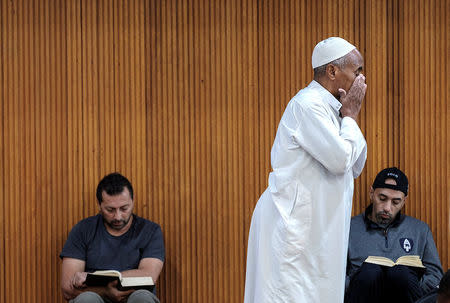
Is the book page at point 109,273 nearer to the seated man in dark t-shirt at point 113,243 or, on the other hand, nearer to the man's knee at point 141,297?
the man's knee at point 141,297

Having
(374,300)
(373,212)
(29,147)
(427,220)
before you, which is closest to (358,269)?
(374,300)

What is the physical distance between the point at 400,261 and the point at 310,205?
118 centimetres

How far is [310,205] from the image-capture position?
2762 mm

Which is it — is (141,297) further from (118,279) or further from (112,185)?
(112,185)

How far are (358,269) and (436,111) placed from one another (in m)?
1.30

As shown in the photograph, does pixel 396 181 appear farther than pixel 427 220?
No

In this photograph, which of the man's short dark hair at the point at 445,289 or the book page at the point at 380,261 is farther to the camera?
the book page at the point at 380,261

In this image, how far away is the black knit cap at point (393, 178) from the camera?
4.05m

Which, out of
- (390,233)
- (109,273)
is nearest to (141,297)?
(109,273)

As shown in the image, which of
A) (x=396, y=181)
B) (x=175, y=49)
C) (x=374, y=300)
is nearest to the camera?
(x=374, y=300)

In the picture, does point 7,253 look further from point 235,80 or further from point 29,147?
point 235,80

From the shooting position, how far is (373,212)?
4094mm

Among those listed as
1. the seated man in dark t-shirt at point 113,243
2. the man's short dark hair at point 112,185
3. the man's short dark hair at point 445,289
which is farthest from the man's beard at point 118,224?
Answer: the man's short dark hair at point 445,289

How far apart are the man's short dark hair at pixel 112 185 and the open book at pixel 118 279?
48cm
